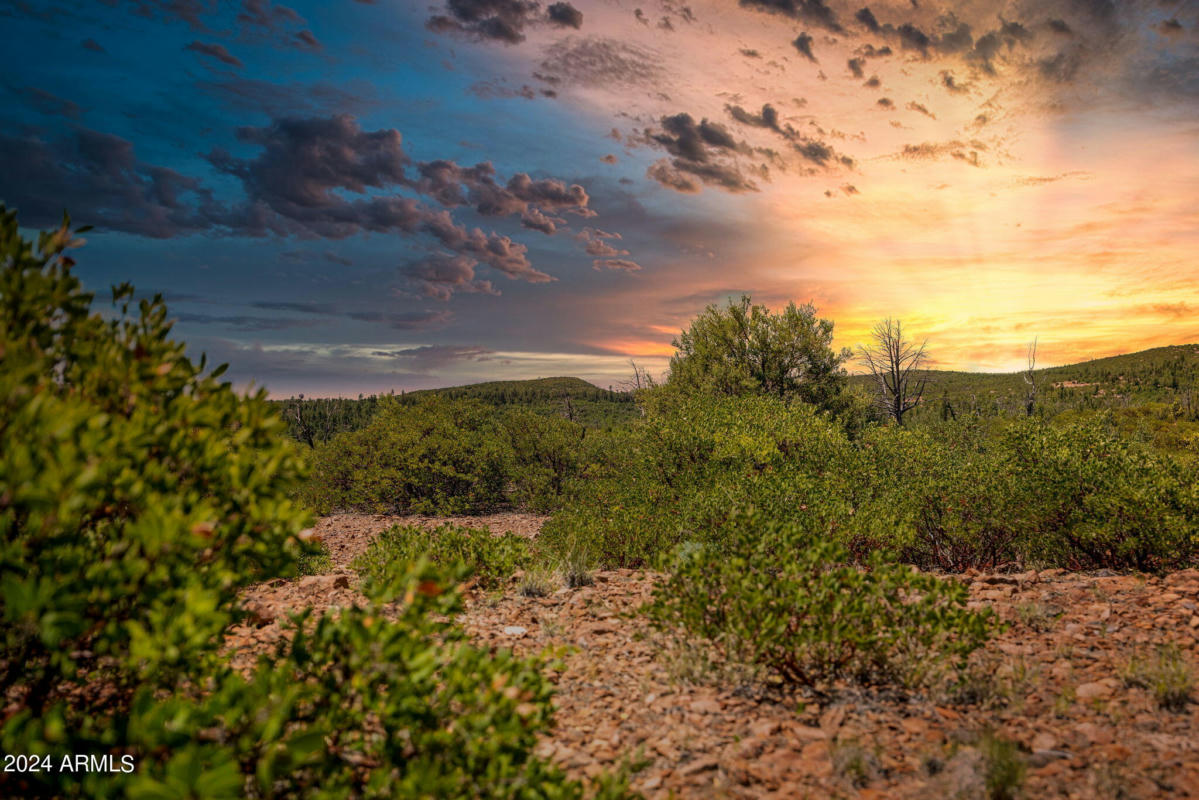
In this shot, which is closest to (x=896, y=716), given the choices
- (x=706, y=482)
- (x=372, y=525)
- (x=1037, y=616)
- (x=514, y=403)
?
(x=1037, y=616)

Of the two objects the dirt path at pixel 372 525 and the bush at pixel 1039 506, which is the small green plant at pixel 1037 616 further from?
the dirt path at pixel 372 525

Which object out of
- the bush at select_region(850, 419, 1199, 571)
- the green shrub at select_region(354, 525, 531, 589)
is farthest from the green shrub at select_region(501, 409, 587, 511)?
the bush at select_region(850, 419, 1199, 571)

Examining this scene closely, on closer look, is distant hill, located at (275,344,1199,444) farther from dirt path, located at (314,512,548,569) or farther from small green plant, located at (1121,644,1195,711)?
small green plant, located at (1121,644,1195,711)

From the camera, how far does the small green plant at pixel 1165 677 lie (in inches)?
174

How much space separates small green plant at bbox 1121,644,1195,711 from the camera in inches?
174

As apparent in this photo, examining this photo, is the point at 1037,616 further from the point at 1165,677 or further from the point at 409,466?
the point at 409,466

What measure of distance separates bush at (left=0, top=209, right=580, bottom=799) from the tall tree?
2127 cm

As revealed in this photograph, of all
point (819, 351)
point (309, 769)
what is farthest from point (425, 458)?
point (309, 769)

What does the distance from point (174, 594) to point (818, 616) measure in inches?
167

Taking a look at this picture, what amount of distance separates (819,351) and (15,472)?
24.7 meters

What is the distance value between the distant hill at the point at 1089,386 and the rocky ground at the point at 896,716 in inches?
2128

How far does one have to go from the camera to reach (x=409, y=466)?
834 inches

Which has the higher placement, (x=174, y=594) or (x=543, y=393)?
(x=543, y=393)

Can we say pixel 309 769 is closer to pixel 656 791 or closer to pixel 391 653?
pixel 391 653
